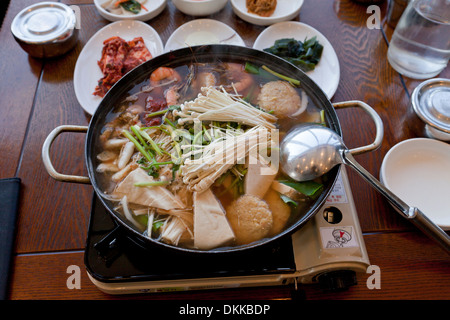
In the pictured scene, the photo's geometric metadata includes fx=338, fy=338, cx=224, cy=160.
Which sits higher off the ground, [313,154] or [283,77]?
[283,77]

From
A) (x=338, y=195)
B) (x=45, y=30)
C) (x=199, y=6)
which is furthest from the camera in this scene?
(x=199, y=6)

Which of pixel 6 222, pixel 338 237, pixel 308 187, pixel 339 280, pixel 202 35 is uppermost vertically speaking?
pixel 202 35

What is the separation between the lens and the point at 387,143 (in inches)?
76.8

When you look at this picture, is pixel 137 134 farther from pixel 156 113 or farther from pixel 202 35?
pixel 202 35

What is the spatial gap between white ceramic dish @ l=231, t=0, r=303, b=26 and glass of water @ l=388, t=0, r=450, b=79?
70cm

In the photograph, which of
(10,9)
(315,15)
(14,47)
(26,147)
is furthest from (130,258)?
(10,9)

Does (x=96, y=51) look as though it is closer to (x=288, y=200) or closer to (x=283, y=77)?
(x=283, y=77)

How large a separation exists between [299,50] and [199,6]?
767 mm

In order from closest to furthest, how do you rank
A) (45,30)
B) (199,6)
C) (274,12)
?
(45,30) → (199,6) → (274,12)

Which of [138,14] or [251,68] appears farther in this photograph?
[138,14]

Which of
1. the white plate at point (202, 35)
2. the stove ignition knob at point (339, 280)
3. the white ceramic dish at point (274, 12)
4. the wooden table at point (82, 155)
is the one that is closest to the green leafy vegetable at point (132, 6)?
the wooden table at point (82, 155)

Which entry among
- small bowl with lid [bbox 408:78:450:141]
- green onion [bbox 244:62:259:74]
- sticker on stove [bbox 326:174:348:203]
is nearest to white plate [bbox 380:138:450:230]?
small bowl with lid [bbox 408:78:450:141]

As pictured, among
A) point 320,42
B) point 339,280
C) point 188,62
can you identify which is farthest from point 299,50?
point 339,280

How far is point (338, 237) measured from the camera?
1388 mm
